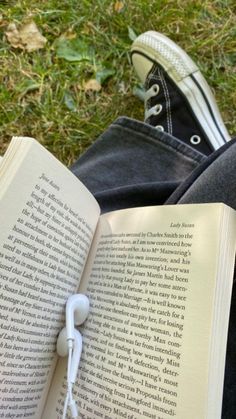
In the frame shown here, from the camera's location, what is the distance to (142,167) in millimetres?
892

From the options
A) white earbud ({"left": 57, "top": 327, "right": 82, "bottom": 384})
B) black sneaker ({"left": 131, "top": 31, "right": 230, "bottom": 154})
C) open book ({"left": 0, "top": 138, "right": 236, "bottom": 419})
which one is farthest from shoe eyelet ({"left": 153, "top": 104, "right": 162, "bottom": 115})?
white earbud ({"left": 57, "top": 327, "right": 82, "bottom": 384})

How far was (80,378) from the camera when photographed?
59 cm

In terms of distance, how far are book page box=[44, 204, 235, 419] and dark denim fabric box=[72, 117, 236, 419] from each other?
0.11 m

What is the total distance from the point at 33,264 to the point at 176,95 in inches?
22.2

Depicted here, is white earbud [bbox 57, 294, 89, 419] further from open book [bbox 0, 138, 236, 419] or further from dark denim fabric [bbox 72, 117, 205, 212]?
dark denim fabric [bbox 72, 117, 205, 212]

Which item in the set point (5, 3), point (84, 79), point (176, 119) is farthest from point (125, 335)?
point (5, 3)

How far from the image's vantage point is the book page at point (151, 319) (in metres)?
0.51

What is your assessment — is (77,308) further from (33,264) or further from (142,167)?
(142,167)

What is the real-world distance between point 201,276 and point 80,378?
0.19 meters

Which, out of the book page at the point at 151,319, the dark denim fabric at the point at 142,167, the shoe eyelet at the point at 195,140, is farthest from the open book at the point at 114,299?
the shoe eyelet at the point at 195,140

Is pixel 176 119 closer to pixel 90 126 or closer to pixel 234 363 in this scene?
pixel 90 126

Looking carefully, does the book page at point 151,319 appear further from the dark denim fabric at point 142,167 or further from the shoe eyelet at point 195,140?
the shoe eyelet at point 195,140

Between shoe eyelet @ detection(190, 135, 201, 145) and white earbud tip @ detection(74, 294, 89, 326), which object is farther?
shoe eyelet @ detection(190, 135, 201, 145)

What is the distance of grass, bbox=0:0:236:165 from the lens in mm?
1061
